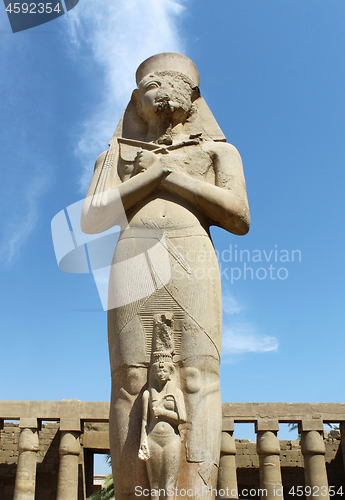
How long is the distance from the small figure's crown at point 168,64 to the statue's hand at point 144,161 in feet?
2.42

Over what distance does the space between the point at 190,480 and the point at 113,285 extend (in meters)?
1.24

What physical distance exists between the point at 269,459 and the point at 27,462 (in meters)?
6.59

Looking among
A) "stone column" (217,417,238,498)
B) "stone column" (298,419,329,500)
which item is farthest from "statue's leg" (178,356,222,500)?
"stone column" (298,419,329,500)

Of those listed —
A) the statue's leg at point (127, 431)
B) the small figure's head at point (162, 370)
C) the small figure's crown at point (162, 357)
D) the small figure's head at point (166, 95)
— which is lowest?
the statue's leg at point (127, 431)

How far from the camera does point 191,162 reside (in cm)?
343

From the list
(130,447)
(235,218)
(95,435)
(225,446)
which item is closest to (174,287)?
(235,218)

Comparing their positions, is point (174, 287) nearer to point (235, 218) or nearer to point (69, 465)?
point (235, 218)

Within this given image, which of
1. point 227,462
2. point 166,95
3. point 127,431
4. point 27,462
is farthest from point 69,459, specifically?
point 166,95

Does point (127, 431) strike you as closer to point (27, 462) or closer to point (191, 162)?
point (191, 162)

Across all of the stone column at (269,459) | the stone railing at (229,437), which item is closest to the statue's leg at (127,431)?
the stone railing at (229,437)

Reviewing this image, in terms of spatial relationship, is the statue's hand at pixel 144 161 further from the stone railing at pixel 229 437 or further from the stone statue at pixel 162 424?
the stone railing at pixel 229 437

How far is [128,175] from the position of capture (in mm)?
3492

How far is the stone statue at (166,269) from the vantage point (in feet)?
8.34

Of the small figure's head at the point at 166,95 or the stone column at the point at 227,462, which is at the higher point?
the small figure's head at the point at 166,95
